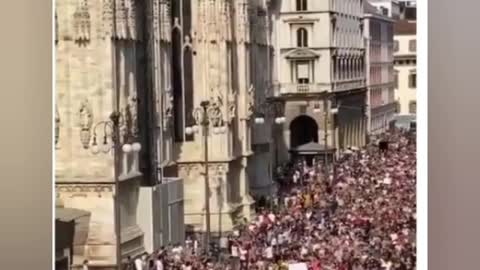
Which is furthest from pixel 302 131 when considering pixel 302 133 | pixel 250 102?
pixel 250 102

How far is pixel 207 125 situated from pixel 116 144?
0.18 m

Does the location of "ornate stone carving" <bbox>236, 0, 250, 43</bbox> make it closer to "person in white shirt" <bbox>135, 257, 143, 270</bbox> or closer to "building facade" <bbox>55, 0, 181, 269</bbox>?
"building facade" <bbox>55, 0, 181, 269</bbox>

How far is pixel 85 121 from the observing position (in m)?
1.96

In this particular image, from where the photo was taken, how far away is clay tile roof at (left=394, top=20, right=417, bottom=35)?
6.29 ft

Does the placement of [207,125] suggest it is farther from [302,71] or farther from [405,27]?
[405,27]

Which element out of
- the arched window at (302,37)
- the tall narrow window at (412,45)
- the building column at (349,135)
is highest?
the arched window at (302,37)

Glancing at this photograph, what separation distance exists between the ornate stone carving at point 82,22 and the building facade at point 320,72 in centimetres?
35

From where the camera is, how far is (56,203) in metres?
1.96

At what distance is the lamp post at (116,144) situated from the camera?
76.9 inches

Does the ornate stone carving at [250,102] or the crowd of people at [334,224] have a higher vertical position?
the ornate stone carving at [250,102]

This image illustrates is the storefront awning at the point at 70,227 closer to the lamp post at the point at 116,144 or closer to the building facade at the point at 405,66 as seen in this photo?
the lamp post at the point at 116,144

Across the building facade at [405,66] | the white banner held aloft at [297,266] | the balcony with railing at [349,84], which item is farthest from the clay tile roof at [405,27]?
the white banner held aloft at [297,266]
